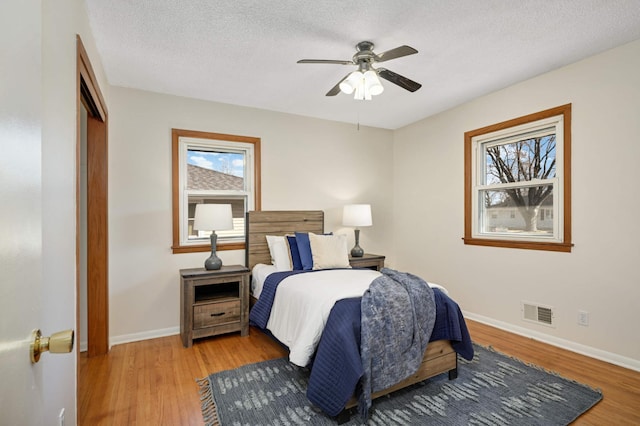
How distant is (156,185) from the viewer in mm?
3512

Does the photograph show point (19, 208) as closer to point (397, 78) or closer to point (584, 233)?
point (397, 78)

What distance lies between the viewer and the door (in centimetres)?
52

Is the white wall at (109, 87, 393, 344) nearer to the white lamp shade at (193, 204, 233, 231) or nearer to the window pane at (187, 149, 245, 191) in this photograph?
the window pane at (187, 149, 245, 191)

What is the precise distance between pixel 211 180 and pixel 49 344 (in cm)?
334

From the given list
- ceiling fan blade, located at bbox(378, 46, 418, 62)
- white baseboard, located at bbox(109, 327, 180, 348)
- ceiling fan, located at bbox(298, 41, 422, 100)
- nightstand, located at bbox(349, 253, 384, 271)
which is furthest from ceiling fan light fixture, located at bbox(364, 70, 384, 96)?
white baseboard, located at bbox(109, 327, 180, 348)

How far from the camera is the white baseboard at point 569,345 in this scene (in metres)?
2.68

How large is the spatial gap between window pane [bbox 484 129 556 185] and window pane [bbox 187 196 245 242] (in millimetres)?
2998

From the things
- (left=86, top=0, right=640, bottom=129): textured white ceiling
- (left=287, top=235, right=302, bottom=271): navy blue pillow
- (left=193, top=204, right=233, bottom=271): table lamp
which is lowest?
(left=287, top=235, right=302, bottom=271): navy blue pillow

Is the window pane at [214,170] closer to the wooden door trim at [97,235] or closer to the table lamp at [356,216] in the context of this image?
the wooden door trim at [97,235]

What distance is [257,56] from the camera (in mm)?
2805

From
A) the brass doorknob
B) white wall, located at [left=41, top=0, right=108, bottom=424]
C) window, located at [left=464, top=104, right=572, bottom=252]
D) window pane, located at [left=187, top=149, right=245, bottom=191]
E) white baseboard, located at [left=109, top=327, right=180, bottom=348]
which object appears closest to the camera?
the brass doorknob

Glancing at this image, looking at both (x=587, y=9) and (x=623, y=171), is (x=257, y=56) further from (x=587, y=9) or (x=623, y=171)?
(x=623, y=171)

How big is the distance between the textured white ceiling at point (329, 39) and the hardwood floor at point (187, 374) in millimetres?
2641

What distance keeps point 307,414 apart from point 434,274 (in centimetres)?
291
